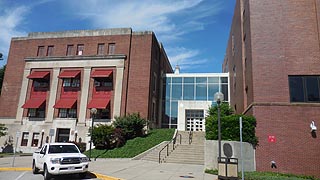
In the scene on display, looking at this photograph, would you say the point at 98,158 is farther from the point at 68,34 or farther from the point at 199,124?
the point at 68,34

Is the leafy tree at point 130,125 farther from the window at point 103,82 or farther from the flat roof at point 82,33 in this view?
the flat roof at point 82,33

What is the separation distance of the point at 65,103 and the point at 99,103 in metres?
4.67

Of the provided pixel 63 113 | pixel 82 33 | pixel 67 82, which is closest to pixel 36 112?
pixel 63 113

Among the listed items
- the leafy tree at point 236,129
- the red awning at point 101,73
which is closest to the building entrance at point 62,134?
the red awning at point 101,73

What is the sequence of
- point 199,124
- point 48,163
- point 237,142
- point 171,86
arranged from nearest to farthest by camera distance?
1. point 48,163
2. point 237,142
3. point 199,124
4. point 171,86

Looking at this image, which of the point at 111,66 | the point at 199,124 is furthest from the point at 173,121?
the point at 111,66

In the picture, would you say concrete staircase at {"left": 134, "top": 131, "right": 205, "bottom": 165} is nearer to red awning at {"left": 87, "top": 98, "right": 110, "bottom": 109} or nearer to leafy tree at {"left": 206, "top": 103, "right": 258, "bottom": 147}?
leafy tree at {"left": 206, "top": 103, "right": 258, "bottom": 147}

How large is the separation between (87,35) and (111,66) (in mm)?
6181

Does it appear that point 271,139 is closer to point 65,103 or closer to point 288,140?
point 288,140

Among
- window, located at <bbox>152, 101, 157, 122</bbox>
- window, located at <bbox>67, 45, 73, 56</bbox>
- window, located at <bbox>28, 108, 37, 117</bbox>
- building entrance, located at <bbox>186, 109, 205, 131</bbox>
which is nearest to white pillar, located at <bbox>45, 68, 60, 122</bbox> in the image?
window, located at <bbox>28, 108, 37, 117</bbox>

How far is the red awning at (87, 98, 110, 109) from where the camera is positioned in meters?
31.4

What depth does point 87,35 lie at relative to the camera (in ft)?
116

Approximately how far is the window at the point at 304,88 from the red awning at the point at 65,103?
25.5m

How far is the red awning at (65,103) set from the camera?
3218cm
